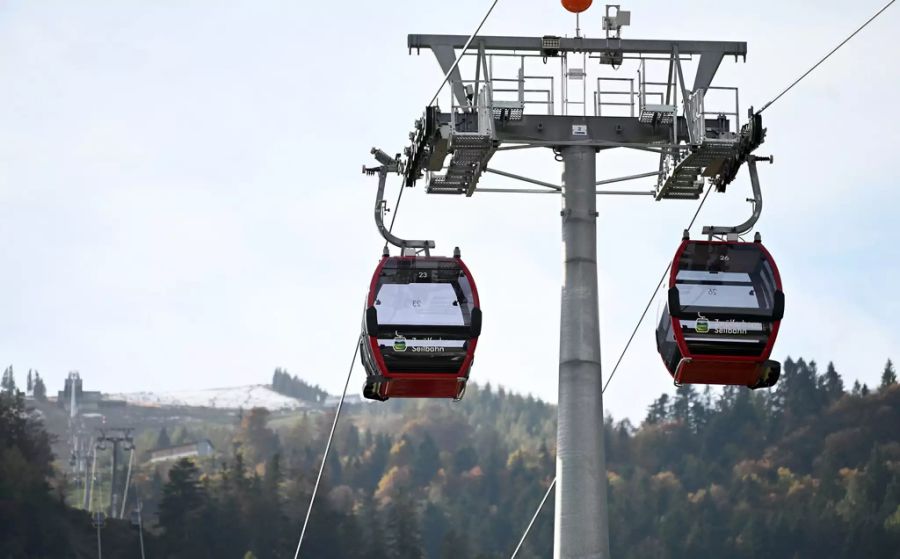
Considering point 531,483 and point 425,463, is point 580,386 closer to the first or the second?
point 531,483

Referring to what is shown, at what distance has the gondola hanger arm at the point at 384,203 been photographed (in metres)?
23.0

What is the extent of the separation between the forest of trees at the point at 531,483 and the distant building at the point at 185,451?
434 inches

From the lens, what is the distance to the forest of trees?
12600cm

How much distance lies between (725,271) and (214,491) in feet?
361

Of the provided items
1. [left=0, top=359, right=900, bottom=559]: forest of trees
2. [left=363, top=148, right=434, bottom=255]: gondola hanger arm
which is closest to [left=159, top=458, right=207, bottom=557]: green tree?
[left=0, top=359, right=900, bottom=559]: forest of trees

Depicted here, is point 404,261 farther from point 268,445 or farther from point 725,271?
point 268,445

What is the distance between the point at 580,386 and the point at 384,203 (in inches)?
129

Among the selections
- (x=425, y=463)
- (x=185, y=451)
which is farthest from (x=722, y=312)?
(x=185, y=451)

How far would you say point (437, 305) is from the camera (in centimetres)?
2258

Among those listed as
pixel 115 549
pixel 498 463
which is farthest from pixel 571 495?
pixel 498 463

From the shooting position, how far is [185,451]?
179000 mm

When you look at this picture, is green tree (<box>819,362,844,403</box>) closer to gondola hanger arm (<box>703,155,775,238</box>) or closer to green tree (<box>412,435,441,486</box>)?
green tree (<box>412,435,441,486</box>)

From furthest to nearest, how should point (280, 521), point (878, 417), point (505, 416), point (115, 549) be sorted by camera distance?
point (505, 416) < point (878, 417) < point (280, 521) < point (115, 549)

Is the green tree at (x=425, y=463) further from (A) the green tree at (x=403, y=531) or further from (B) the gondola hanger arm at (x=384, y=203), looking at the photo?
(B) the gondola hanger arm at (x=384, y=203)
